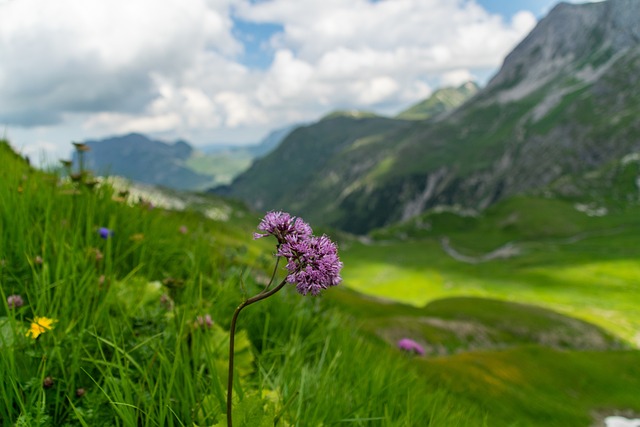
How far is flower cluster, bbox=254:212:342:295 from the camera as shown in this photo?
2199 millimetres

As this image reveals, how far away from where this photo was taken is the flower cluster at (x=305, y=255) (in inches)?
86.6

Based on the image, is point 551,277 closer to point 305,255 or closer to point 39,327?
point 305,255

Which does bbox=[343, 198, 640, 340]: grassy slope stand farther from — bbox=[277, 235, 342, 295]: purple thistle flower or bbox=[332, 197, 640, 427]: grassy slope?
bbox=[277, 235, 342, 295]: purple thistle flower

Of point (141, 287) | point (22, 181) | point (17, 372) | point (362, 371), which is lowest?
point (362, 371)

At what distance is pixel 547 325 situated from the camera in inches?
2263

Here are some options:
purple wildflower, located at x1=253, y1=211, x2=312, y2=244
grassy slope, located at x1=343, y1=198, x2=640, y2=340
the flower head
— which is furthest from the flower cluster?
grassy slope, located at x1=343, y1=198, x2=640, y2=340

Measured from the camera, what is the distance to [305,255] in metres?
2.24

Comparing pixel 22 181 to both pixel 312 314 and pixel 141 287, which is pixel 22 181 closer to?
pixel 141 287

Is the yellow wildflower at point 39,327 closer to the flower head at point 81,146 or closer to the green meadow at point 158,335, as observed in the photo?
the green meadow at point 158,335

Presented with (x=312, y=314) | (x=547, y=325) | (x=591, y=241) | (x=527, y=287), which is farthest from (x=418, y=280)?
(x=312, y=314)

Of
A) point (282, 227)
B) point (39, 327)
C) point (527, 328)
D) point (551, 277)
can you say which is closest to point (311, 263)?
point (282, 227)

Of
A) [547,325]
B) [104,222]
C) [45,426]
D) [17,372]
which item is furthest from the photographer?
[547,325]

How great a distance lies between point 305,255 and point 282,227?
22 centimetres

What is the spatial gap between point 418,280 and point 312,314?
160045 millimetres
